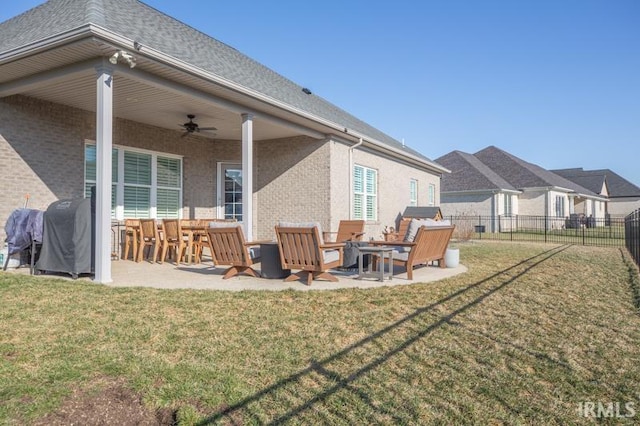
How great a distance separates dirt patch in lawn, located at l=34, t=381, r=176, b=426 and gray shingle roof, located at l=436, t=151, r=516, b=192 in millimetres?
26467

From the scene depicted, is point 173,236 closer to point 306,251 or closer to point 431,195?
point 306,251

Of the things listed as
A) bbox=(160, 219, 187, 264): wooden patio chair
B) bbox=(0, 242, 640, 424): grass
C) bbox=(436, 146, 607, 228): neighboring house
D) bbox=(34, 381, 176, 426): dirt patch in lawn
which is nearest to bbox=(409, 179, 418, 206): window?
bbox=(436, 146, 607, 228): neighboring house

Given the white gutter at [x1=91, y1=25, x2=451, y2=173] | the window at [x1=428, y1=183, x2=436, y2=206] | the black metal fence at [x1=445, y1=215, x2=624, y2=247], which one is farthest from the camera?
the window at [x1=428, y1=183, x2=436, y2=206]

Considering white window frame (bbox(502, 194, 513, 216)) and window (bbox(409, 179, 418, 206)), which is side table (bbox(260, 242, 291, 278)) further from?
white window frame (bbox(502, 194, 513, 216))

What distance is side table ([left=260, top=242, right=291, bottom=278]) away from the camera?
7.37 meters

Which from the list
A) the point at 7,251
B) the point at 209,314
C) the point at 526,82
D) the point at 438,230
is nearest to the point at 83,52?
the point at 7,251

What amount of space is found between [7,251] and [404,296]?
23.3 feet

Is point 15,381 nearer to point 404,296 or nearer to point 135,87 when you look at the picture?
point 404,296

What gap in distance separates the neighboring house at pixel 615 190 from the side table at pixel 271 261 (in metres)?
47.3

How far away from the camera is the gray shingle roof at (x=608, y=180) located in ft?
148

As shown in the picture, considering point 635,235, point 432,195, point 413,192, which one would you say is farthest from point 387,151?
point 635,235

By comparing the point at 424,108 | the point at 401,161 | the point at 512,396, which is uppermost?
the point at 424,108

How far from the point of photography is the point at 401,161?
17.4m

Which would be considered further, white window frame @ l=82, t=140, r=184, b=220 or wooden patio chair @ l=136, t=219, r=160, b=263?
white window frame @ l=82, t=140, r=184, b=220
